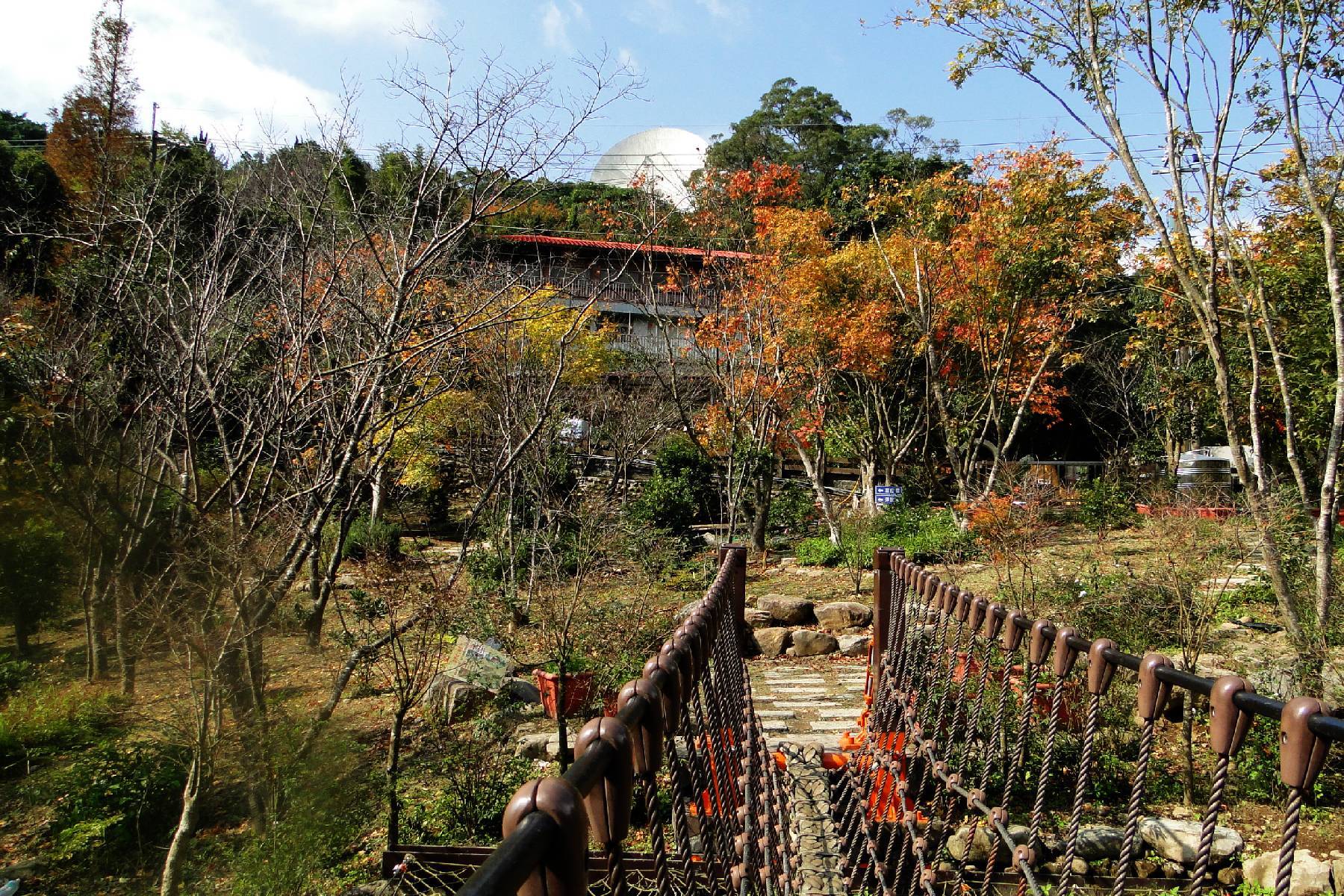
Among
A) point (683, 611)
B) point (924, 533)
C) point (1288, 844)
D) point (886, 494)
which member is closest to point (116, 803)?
point (683, 611)

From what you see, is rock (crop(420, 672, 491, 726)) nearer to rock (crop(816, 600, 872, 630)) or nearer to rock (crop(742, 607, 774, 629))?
rock (crop(742, 607, 774, 629))

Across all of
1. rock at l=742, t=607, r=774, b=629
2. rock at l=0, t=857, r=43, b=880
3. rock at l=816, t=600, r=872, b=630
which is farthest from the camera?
rock at l=742, t=607, r=774, b=629

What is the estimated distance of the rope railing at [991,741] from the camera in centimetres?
125

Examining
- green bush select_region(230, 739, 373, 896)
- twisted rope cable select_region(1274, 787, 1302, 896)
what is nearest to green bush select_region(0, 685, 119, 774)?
green bush select_region(230, 739, 373, 896)

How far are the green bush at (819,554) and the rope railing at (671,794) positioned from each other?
325 inches

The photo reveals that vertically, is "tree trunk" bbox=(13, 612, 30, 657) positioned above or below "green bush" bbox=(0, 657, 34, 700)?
above

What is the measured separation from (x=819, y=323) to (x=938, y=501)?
12.3 ft

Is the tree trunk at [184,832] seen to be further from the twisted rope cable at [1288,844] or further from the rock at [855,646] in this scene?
the rock at [855,646]

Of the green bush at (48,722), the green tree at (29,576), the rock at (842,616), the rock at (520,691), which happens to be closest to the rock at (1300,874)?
the rock at (842,616)

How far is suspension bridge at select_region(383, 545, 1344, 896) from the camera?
2.86 ft

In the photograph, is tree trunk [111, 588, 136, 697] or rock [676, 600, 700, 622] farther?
rock [676, 600, 700, 622]

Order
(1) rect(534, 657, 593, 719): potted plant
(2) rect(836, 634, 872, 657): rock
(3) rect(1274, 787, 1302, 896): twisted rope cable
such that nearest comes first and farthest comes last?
(3) rect(1274, 787, 1302, 896): twisted rope cable, (1) rect(534, 657, 593, 719): potted plant, (2) rect(836, 634, 872, 657): rock

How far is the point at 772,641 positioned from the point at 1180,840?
13.3ft

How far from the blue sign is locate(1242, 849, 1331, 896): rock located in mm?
8816
